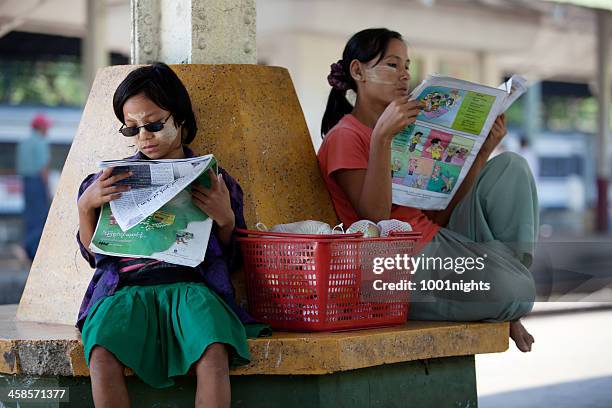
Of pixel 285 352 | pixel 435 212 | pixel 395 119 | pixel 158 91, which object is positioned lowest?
pixel 285 352

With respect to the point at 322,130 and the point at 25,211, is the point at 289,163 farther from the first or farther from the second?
the point at 25,211

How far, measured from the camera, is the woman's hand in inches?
149

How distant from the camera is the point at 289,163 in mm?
3631

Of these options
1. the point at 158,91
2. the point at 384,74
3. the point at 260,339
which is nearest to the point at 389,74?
the point at 384,74

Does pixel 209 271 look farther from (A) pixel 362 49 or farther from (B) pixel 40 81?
(B) pixel 40 81

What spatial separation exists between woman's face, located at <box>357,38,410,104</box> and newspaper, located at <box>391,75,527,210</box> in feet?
0.57

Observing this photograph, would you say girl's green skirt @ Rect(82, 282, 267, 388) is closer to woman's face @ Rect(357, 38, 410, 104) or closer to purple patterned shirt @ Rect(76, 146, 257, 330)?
purple patterned shirt @ Rect(76, 146, 257, 330)

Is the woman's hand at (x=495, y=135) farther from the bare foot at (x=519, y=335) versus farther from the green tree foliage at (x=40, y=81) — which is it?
the green tree foliage at (x=40, y=81)

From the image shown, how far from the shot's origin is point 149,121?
3.10m

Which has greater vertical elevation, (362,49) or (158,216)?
(362,49)

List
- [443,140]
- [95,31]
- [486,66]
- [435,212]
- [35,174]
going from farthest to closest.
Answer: [486,66] < [95,31] < [35,174] < [435,212] < [443,140]

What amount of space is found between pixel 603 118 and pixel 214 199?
53.2ft

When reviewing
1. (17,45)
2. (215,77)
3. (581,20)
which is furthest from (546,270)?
(581,20)

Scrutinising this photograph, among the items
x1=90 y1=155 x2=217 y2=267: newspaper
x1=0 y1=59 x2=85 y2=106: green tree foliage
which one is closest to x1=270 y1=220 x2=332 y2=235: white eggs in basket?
x1=90 y1=155 x2=217 y2=267: newspaper
